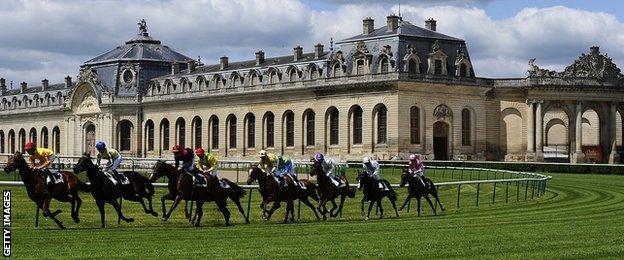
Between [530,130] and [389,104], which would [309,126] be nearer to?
[389,104]

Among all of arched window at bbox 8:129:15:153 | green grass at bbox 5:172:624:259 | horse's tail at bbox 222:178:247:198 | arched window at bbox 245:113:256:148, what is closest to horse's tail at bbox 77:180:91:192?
green grass at bbox 5:172:624:259

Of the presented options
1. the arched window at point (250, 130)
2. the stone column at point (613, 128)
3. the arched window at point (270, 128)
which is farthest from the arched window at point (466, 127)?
the arched window at point (250, 130)

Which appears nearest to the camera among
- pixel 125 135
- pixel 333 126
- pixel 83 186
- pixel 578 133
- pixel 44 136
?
pixel 83 186

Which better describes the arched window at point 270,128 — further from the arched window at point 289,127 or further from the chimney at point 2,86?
the chimney at point 2,86

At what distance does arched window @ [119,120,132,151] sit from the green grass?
70.2 metres

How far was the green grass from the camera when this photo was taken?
22.5m

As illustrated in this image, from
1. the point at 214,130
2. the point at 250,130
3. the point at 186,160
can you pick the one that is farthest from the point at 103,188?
the point at 214,130

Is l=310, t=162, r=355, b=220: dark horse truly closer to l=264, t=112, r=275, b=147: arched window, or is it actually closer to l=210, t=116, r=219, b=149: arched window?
l=264, t=112, r=275, b=147: arched window

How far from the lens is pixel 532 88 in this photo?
92625 millimetres

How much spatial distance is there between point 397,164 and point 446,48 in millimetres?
19393

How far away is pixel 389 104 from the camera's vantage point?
8806 cm

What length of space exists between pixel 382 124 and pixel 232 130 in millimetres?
17960

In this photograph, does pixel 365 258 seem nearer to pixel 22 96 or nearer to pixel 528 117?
pixel 528 117

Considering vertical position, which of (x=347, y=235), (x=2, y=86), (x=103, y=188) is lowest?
(x=347, y=235)
